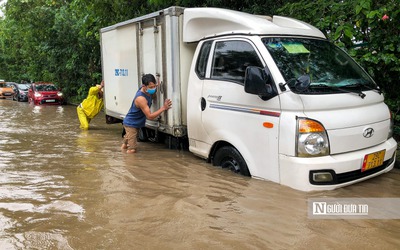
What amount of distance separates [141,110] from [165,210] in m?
2.96

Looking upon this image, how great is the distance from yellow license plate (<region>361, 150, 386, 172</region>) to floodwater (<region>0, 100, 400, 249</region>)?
301 millimetres

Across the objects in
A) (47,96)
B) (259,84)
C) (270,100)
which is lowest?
(47,96)

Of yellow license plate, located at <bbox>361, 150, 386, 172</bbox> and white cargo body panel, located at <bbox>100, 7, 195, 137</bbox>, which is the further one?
white cargo body panel, located at <bbox>100, 7, 195, 137</bbox>

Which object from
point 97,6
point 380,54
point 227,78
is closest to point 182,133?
point 227,78

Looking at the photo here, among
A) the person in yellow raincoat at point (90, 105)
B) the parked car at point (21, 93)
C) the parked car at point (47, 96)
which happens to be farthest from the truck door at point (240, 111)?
the parked car at point (21, 93)

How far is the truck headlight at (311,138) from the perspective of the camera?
3768 millimetres

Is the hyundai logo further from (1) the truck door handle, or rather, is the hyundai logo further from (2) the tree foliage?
(2) the tree foliage

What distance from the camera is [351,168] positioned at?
3906 mm

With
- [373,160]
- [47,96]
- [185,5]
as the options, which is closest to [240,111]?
[373,160]

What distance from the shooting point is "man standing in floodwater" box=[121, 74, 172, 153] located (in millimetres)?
5874

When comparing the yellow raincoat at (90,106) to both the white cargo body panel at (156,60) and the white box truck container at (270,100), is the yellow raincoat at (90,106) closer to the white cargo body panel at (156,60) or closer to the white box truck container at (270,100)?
the white cargo body panel at (156,60)

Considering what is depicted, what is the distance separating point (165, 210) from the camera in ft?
12.5

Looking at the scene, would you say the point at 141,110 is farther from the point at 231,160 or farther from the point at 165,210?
the point at 165,210

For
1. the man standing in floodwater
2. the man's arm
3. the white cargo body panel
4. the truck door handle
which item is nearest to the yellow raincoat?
the white cargo body panel
